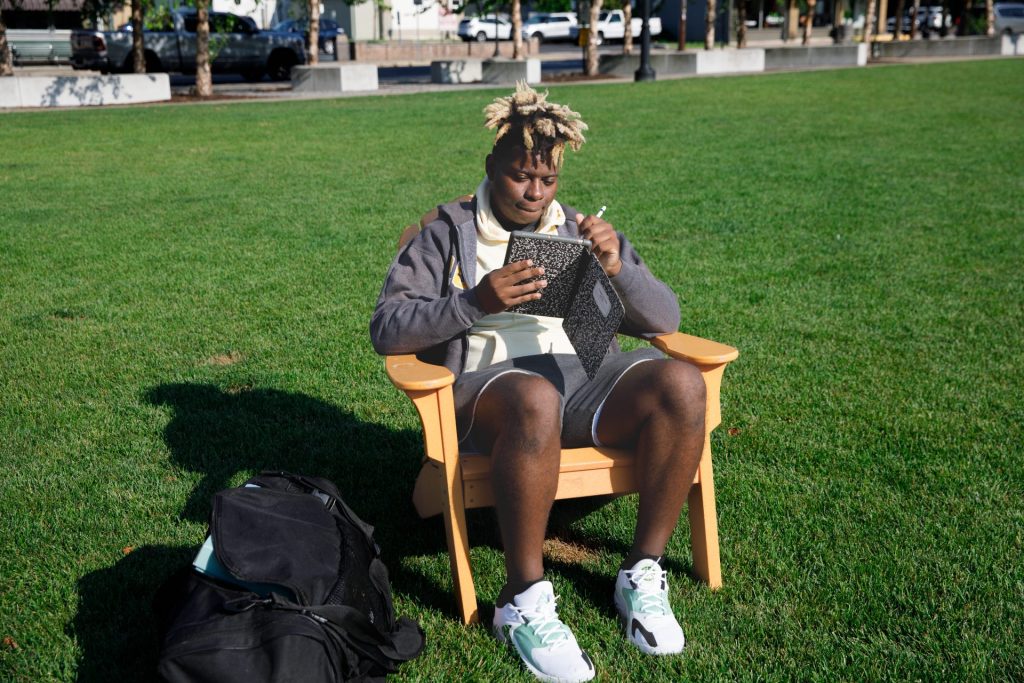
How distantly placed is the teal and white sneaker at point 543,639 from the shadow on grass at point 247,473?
0.36m

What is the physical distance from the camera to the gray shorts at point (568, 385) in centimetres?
288

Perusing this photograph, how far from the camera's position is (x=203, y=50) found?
19.1m

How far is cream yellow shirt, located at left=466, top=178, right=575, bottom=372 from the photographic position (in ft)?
9.96

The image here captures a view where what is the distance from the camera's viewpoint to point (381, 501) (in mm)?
3594

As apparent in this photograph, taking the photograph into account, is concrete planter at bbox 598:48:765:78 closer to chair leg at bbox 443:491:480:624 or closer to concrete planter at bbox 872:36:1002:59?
concrete planter at bbox 872:36:1002:59

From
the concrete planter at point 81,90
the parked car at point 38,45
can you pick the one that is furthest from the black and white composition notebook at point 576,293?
the parked car at point 38,45

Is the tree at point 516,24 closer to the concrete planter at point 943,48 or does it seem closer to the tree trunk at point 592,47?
the tree trunk at point 592,47

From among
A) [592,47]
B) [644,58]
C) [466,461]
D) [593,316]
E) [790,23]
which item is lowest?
[466,461]

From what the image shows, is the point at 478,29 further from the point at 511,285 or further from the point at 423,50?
the point at 511,285

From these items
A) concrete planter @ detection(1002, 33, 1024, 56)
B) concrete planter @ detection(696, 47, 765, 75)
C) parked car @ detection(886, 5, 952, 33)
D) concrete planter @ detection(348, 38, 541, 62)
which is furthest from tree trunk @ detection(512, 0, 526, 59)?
parked car @ detection(886, 5, 952, 33)

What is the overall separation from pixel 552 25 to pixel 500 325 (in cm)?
4764

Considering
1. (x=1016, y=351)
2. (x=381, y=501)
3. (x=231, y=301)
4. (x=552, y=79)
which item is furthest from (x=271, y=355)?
(x=552, y=79)

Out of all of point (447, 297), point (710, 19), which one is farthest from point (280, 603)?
point (710, 19)

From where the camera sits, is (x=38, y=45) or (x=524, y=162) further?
(x=38, y=45)
